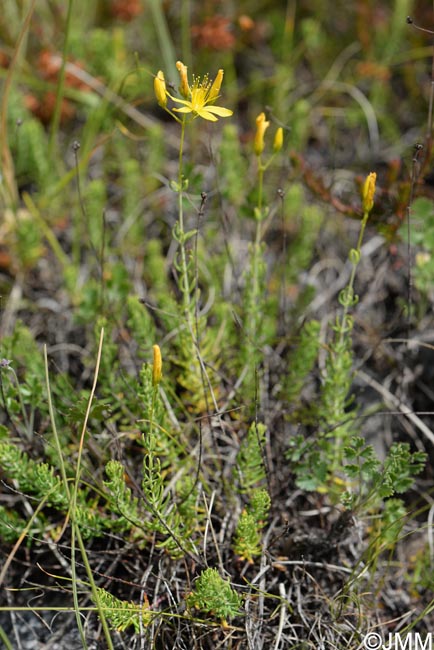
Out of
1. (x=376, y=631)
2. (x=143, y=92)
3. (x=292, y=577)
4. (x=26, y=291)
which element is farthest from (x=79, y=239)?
(x=376, y=631)

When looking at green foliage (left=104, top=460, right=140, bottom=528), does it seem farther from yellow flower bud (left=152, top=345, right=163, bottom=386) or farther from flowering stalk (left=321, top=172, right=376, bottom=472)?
flowering stalk (left=321, top=172, right=376, bottom=472)

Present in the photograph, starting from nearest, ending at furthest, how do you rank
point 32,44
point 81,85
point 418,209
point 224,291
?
point 418,209, point 224,291, point 81,85, point 32,44

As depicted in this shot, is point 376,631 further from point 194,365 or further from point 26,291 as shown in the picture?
point 26,291

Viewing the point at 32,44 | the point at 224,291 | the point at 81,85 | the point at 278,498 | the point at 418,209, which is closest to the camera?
the point at 278,498

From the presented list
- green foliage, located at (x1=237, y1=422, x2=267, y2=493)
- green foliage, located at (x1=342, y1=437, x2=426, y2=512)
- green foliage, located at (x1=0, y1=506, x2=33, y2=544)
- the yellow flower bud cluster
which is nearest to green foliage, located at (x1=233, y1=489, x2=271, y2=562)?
green foliage, located at (x1=237, y1=422, x2=267, y2=493)

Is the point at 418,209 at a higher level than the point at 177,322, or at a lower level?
higher

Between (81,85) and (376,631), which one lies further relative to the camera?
(81,85)

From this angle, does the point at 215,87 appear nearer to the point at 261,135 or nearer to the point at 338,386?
the point at 261,135

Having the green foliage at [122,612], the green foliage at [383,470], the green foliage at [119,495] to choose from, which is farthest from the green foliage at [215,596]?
the green foliage at [383,470]

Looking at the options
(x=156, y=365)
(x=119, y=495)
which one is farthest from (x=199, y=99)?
(x=119, y=495)

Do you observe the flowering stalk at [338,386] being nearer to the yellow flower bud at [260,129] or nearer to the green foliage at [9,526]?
the yellow flower bud at [260,129]
